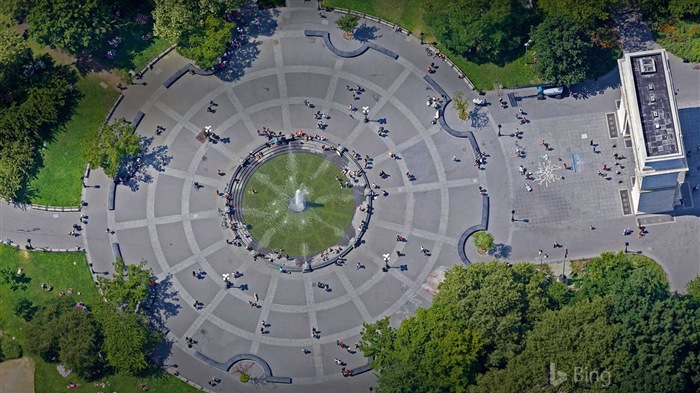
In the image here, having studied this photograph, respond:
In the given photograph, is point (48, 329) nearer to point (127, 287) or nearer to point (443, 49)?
point (127, 287)

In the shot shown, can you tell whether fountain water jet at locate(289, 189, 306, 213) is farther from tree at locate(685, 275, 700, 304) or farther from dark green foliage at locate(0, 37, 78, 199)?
tree at locate(685, 275, 700, 304)

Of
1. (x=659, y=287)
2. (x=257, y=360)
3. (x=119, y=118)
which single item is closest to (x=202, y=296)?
(x=257, y=360)

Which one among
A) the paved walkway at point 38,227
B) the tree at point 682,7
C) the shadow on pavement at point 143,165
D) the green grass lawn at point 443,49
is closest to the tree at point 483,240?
the green grass lawn at point 443,49

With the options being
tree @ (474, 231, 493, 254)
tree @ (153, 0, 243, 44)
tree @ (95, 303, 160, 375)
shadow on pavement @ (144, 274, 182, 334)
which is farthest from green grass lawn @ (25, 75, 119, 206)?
tree @ (474, 231, 493, 254)

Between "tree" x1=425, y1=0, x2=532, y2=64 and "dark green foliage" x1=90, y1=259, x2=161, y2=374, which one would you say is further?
"tree" x1=425, y1=0, x2=532, y2=64

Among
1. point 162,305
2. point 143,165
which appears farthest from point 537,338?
point 143,165

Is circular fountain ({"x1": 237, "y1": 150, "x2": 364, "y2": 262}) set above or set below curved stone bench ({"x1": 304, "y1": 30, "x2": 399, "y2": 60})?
below

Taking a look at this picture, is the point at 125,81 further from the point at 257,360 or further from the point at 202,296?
the point at 257,360
